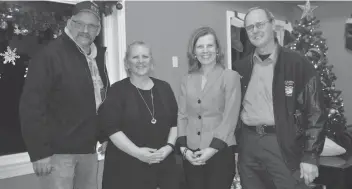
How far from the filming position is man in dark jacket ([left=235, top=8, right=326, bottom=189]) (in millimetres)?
2023

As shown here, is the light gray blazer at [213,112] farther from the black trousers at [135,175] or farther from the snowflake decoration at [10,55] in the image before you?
the snowflake decoration at [10,55]

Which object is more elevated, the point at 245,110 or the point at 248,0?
the point at 248,0

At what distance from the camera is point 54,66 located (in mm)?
2020

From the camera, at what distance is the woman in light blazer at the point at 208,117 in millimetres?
2111

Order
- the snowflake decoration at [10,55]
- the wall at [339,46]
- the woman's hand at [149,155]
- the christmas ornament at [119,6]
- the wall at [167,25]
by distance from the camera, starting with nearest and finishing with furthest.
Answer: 1. the woman's hand at [149,155]
2. the snowflake decoration at [10,55]
3. the christmas ornament at [119,6]
4. the wall at [167,25]
5. the wall at [339,46]

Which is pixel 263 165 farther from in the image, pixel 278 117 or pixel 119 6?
pixel 119 6

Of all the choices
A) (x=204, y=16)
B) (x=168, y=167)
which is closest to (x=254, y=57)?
(x=168, y=167)

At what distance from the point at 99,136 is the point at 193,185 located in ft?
2.21

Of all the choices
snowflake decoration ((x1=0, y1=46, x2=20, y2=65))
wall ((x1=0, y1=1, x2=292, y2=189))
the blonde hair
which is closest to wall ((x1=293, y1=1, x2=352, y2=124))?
wall ((x1=0, y1=1, x2=292, y2=189))

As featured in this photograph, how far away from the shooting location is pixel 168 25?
4535mm

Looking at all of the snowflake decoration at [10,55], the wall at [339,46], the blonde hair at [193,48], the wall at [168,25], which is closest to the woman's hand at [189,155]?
the blonde hair at [193,48]

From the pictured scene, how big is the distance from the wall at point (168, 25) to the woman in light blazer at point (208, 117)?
6.40 ft

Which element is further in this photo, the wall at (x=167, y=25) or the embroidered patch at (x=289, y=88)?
the wall at (x=167, y=25)

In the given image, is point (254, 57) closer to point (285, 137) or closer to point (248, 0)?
point (285, 137)
